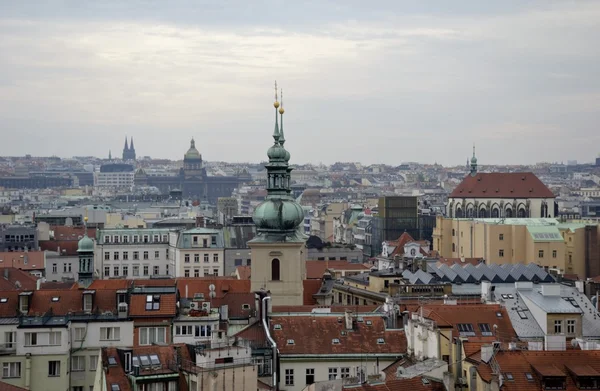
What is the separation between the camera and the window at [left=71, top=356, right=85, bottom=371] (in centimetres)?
5522

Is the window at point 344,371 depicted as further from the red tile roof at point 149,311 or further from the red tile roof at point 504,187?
the red tile roof at point 504,187

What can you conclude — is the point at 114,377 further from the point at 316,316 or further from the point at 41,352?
the point at 316,316

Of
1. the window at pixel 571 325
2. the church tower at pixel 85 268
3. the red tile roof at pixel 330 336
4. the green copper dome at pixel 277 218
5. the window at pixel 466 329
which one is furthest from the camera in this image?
the green copper dome at pixel 277 218

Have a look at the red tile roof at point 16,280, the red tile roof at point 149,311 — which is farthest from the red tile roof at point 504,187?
the red tile roof at point 149,311

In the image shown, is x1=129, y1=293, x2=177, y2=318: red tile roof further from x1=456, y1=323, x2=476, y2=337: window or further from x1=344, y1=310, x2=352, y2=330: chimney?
x1=456, y1=323, x2=476, y2=337: window

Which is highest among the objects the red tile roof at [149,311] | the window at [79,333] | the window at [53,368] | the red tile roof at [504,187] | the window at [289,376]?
the red tile roof at [504,187]

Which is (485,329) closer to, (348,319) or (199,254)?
(348,319)

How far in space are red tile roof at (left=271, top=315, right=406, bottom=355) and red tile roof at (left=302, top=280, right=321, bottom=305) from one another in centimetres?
2608

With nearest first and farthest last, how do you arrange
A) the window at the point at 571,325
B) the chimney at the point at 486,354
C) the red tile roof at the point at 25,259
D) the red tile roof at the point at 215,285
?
1. the chimney at the point at 486,354
2. the window at the point at 571,325
3. the red tile roof at the point at 215,285
4. the red tile roof at the point at 25,259

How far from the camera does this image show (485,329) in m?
61.4

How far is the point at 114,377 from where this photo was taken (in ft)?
156

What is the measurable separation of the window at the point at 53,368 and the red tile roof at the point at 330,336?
10.0 metres

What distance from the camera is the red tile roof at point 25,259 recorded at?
109 m

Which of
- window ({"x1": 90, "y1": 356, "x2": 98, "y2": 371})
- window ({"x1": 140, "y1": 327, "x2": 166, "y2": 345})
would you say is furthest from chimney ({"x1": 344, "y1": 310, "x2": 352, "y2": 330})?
window ({"x1": 90, "y1": 356, "x2": 98, "y2": 371})
